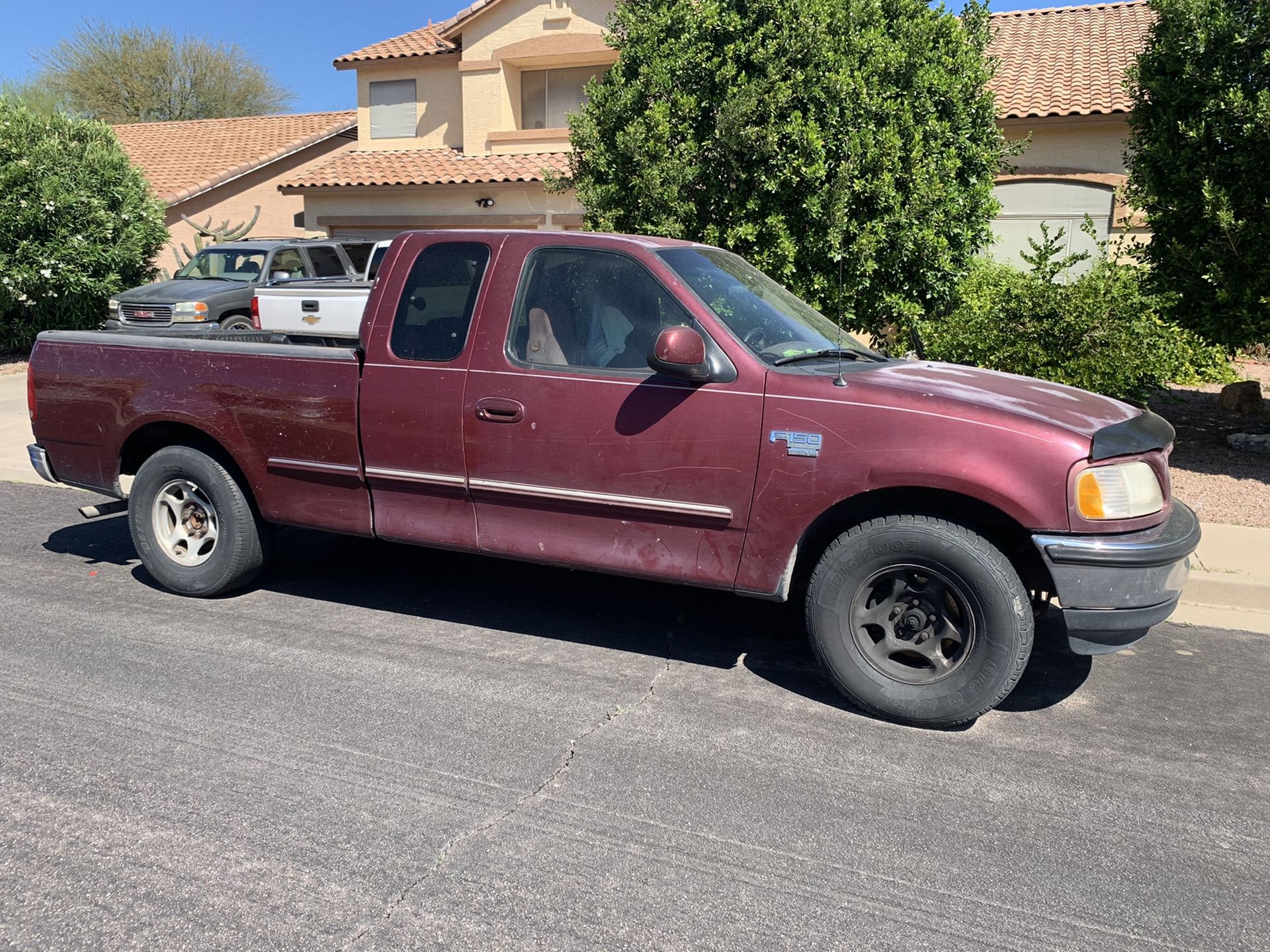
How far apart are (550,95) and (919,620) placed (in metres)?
19.9

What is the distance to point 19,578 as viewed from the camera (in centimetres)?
626

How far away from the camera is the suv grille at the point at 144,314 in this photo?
15.1 m

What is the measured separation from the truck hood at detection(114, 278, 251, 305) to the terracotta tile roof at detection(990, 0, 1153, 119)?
1155 cm

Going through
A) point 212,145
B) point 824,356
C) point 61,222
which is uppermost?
point 212,145

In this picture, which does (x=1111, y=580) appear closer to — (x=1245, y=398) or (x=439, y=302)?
(x=439, y=302)

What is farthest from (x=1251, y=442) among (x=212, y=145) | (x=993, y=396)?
(x=212, y=145)

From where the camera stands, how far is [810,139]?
9.13m

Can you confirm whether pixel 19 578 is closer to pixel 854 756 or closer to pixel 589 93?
pixel 854 756

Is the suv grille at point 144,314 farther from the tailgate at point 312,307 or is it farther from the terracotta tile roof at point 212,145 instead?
the terracotta tile roof at point 212,145

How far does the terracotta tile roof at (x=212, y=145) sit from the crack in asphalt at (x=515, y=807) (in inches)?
1060

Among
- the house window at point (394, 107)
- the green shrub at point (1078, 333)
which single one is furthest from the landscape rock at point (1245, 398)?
the house window at point (394, 107)

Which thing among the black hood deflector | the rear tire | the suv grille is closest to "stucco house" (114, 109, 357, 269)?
the suv grille

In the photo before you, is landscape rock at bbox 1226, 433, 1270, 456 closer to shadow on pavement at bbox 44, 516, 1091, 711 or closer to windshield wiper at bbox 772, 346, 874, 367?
shadow on pavement at bbox 44, 516, 1091, 711

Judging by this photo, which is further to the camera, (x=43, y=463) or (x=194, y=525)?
(x=43, y=463)
